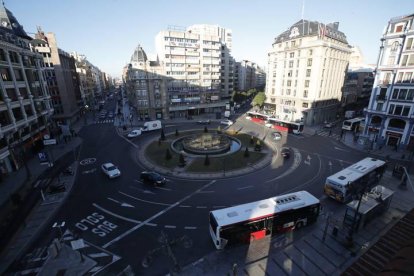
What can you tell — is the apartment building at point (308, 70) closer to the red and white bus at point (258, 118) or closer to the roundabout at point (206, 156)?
the red and white bus at point (258, 118)

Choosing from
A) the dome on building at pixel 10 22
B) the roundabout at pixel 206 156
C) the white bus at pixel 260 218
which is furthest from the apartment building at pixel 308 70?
the dome on building at pixel 10 22

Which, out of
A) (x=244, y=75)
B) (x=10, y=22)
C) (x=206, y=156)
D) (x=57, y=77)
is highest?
(x=10, y=22)

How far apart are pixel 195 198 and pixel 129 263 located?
12415 millimetres

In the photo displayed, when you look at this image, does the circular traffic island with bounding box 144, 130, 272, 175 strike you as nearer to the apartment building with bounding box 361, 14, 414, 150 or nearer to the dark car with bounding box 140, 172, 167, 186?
the dark car with bounding box 140, 172, 167, 186

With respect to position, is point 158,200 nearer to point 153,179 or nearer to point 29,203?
point 153,179

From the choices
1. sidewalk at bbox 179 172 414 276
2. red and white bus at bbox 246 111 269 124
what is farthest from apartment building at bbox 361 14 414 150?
sidewalk at bbox 179 172 414 276

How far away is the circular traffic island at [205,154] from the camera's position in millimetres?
40203

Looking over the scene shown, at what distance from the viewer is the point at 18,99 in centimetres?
4216

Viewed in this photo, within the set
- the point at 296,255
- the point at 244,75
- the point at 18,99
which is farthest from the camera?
the point at 244,75

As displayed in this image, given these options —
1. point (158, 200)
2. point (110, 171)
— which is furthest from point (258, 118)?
point (158, 200)

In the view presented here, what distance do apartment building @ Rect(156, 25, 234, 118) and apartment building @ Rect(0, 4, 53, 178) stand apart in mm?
42663

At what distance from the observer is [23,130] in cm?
4403

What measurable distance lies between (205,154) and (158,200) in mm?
18853

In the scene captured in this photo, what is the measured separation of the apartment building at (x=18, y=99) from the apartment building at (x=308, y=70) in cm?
7727
